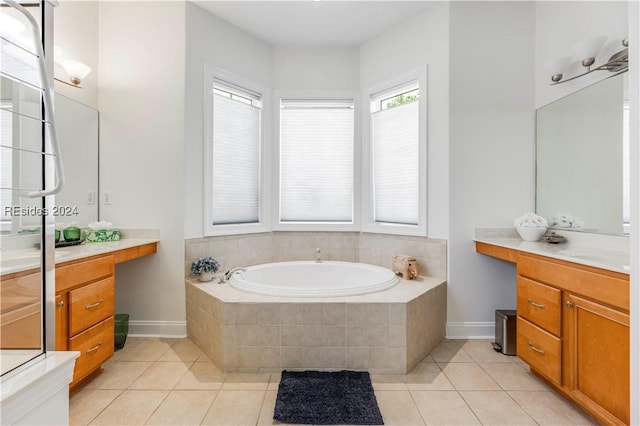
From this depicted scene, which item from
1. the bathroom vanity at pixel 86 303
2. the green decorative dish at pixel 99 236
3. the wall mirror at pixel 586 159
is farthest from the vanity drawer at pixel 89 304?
the wall mirror at pixel 586 159

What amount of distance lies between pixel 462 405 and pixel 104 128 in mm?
3402

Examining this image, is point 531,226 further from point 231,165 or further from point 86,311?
point 86,311

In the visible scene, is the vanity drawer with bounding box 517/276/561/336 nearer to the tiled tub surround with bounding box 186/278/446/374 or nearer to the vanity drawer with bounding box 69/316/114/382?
the tiled tub surround with bounding box 186/278/446/374

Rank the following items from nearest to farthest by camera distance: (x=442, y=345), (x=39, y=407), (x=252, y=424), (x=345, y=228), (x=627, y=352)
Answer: (x=39, y=407) < (x=627, y=352) < (x=252, y=424) < (x=442, y=345) < (x=345, y=228)

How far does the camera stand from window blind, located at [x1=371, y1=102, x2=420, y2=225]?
3.06 m

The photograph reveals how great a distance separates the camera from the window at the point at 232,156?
297 cm

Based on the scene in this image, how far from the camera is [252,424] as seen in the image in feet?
5.53

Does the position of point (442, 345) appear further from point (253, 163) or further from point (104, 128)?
point (104, 128)

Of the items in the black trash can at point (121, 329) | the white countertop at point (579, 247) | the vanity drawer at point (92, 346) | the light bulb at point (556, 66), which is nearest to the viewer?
the white countertop at point (579, 247)

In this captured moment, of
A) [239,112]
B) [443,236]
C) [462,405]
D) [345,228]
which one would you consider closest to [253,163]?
[239,112]

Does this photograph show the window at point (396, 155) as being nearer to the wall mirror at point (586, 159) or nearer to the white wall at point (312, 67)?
the white wall at point (312, 67)

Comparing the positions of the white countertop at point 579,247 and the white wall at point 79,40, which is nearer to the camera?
the white countertop at point 579,247

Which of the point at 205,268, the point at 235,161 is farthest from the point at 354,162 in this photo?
the point at 205,268

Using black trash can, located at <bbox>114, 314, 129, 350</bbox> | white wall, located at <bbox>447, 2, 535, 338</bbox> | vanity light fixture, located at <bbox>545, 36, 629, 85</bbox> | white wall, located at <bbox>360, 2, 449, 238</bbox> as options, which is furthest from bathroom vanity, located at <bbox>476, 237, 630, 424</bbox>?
black trash can, located at <bbox>114, 314, 129, 350</bbox>
